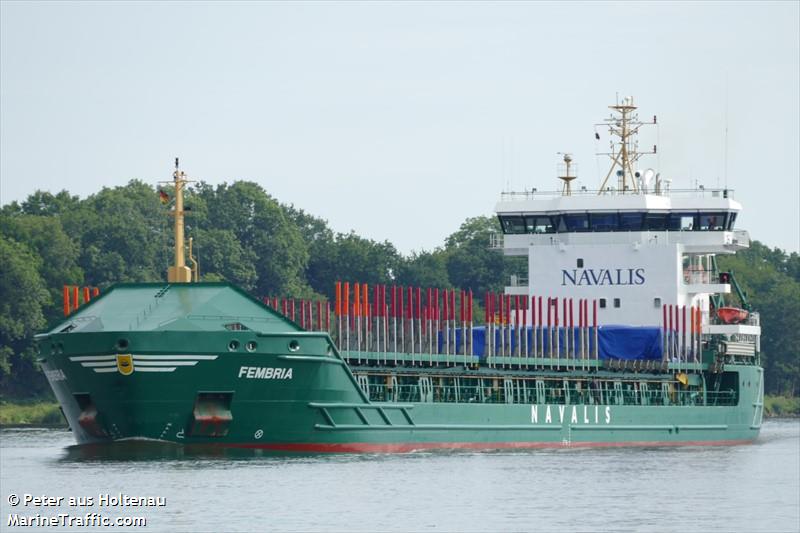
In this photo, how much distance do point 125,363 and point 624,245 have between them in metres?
26.3

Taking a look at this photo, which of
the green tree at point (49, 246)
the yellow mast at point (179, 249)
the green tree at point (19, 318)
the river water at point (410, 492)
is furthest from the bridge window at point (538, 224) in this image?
the green tree at point (49, 246)

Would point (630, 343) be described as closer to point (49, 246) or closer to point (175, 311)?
point (175, 311)

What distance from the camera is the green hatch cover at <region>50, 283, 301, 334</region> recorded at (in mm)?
50531

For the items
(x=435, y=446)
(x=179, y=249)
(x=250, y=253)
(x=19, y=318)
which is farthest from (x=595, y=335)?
(x=250, y=253)

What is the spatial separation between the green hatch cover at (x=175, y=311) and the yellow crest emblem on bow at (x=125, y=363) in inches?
32.6

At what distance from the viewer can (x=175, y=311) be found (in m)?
50.9

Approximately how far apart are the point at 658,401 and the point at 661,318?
3.62 metres

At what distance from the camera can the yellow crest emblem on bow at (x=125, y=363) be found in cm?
4975

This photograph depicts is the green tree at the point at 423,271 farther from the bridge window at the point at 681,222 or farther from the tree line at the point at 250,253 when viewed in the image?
the bridge window at the point at 681,222

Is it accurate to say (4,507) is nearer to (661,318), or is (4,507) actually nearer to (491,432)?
(491,432)

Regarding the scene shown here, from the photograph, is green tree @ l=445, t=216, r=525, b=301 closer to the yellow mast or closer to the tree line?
the tree line

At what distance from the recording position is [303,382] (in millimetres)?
52125

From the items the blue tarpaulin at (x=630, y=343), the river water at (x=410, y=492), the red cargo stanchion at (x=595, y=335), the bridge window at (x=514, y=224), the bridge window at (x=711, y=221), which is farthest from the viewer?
the bridge window at (x=514, y=224)

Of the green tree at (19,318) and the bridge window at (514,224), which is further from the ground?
the bridge window at (514,224)
